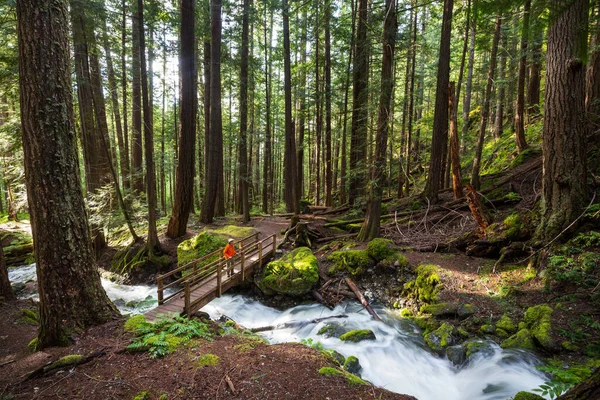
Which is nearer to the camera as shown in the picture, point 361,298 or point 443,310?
point 443,310

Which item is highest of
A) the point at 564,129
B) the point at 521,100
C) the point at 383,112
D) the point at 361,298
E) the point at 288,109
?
the point at 288,109

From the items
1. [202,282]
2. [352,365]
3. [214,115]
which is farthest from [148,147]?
[352,365]

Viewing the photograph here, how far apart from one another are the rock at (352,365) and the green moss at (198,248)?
6.55 metres

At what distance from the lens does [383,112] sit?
957cm

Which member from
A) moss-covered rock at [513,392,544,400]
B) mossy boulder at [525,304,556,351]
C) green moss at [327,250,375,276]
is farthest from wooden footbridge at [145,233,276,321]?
mossy boulder at [525,304,556,351]

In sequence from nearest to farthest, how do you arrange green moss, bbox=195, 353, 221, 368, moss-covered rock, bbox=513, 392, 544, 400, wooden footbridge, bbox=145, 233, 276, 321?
moss-covered rock, bbox=513, 392, 544, 400
green moss, bbox=195, 353, 221, 368
wooden footbridge, bbox=145, 233, 276, 321

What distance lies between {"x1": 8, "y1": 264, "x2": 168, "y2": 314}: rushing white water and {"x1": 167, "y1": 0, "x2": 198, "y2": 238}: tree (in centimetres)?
276

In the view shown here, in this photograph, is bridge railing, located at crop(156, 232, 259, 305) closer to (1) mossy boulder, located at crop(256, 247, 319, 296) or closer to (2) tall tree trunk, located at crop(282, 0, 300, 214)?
(1) mossy boulder, located at crop(256, 247, 319, 296)

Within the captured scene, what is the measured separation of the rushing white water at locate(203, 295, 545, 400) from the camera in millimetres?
5133

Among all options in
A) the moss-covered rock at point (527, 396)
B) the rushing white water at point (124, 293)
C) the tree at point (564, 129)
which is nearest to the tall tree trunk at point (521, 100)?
the tree at point (564, 129)

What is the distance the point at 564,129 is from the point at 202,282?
10384 mm

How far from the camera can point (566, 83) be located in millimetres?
6645

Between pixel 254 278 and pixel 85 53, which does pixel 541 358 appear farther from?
pixel 85 53

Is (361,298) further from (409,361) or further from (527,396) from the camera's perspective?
(527,396)
